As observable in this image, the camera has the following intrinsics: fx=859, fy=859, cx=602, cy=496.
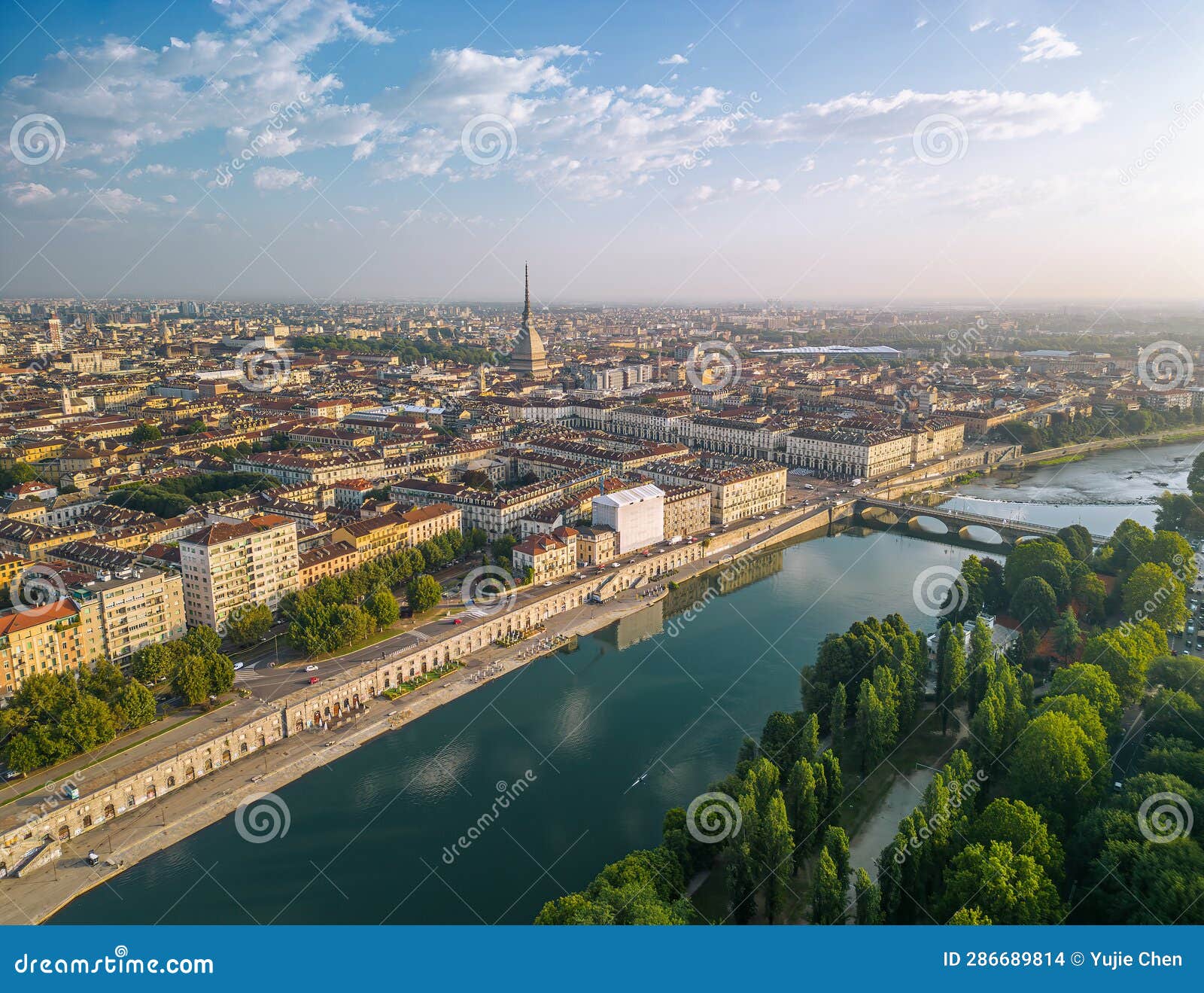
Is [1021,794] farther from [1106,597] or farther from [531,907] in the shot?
[1106,597]

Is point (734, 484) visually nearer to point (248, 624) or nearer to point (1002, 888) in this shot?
point (248, 624)

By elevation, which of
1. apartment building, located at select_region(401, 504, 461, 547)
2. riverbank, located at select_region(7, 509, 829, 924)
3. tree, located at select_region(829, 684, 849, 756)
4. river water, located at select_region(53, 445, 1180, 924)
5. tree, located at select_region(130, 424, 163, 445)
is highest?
tree, located at select_region(130, 424, 163, 445)

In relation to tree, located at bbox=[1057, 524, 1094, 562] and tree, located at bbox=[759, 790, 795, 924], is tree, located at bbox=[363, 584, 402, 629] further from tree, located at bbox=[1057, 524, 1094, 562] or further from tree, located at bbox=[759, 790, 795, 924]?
tree, located at bbox=[1057, 524, 1094, 562]

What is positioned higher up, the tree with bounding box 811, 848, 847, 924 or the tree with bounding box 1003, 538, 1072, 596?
the tree with bounding box 1003, 538, 1072, 596

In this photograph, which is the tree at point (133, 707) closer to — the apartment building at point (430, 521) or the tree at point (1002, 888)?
the apartment building at point (430, 521)

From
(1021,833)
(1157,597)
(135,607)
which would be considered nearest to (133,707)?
(135,607)

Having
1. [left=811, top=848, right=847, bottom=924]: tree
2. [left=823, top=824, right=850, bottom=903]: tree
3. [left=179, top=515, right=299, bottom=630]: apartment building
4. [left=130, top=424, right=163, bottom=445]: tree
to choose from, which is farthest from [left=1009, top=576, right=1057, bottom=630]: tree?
[left=130, top=424, right=163, bottom=445]: tree

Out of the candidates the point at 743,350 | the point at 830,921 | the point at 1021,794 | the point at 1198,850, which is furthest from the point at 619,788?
the point at 743,350
